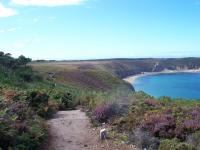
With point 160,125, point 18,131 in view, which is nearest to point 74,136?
point 160,125

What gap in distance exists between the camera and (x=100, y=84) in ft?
322

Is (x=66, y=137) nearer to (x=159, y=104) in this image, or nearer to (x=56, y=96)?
(x=159, y=104)

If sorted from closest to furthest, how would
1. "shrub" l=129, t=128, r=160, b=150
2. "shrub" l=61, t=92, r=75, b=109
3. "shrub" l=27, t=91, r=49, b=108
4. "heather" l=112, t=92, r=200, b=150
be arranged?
1. "heather" l=112, t=92, r=200, b=150
2. "shrub" l=129, t=128, r=160, b=150
3. "shrub" l=27, t=91, r=49, b=108
4. "shrub" l=61, t=92, r=75, b=109

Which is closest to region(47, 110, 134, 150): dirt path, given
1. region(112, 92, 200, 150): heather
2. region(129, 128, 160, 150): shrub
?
region(129, 128, 160, 150): shrub

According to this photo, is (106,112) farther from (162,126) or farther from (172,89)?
(172,89)

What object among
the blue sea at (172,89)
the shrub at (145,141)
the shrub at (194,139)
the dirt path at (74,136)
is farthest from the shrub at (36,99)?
the blue sea at (172,89)

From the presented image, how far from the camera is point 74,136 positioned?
16.3 metres

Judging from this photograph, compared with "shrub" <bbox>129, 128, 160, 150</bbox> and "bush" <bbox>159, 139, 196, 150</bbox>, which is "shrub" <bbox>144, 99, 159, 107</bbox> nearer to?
"shrub" <bbox>129, 128, 160, 150</bbox>

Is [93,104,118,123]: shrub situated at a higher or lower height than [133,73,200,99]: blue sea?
higher

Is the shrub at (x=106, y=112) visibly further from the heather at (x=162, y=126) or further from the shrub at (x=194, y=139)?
the shrub at (x=194, y=139)

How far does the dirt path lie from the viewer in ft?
48.3

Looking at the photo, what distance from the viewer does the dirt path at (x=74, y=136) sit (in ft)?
48.3

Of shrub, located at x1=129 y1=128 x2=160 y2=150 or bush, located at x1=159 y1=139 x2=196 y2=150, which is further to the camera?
shrub, located at x1=129 y1=128 x2=160 y2=150

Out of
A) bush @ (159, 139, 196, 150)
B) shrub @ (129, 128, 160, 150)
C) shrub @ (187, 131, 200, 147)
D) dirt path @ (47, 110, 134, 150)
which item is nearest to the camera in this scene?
bush @ (159, 139, 196, 150)
